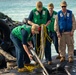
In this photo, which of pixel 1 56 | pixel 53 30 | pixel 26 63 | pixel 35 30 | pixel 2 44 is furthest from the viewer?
pixel 2 44

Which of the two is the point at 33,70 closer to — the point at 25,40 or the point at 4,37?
the point at 25,40

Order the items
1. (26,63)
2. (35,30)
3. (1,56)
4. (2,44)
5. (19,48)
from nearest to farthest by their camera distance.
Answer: (35,30) → (19,48) → (26,63) → (1,56) → (2,44)

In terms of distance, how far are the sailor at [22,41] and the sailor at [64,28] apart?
1.17 m

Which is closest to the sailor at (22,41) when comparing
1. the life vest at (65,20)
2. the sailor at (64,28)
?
the sailor at (64,28)

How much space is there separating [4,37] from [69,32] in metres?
4.16

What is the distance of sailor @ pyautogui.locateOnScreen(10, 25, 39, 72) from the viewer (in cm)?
801

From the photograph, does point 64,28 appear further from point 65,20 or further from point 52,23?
point 52,23

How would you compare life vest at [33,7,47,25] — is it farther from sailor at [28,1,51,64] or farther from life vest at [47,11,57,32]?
life vest at [47,11,57,32]

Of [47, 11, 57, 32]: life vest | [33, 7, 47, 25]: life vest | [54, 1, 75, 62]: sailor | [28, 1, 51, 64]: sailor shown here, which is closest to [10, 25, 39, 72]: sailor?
[28, 1, 51, 64]: sailor

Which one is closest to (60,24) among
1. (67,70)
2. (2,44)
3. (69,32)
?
(69,32)

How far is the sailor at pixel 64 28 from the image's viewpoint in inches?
Result: 360

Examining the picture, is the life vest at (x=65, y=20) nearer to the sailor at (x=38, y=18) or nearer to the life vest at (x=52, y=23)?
the sailor at (x=38, y=18)

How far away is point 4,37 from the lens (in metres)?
12.8

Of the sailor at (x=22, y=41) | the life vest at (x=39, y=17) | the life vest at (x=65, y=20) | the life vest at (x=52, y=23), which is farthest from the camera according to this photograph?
the life vest at (x=52, y=23)
